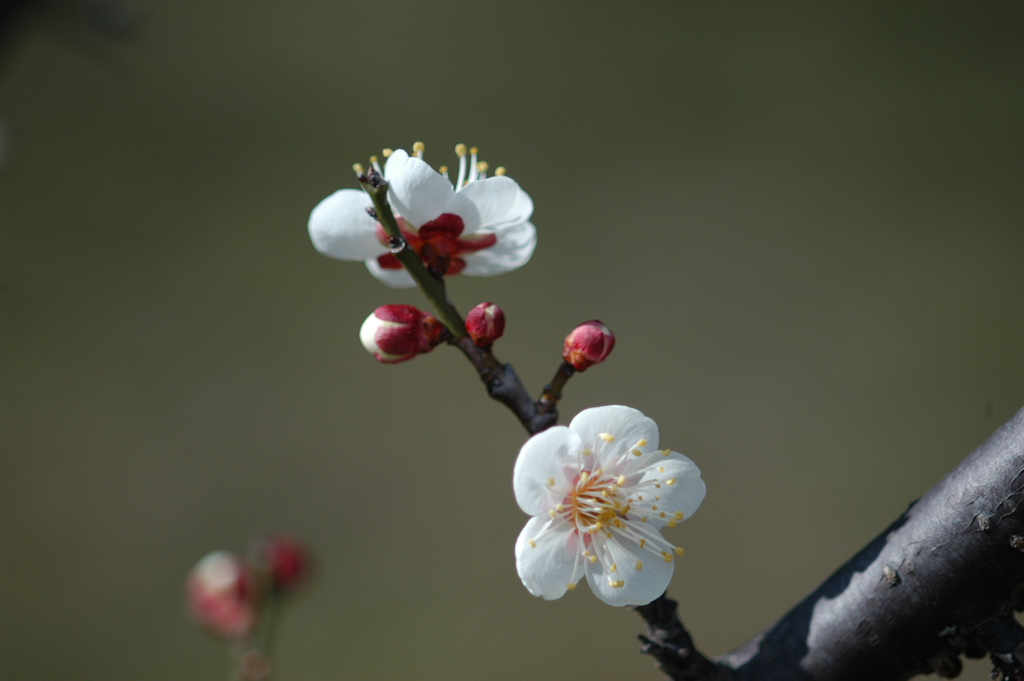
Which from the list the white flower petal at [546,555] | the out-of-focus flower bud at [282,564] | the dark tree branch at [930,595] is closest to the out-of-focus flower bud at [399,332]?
the white flower petal at [546,555]

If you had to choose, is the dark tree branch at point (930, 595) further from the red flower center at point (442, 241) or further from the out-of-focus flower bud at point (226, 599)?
the out-of-focus flower bud at point (226, 599)

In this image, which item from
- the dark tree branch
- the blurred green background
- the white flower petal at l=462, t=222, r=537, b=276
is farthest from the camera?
the blurred green background

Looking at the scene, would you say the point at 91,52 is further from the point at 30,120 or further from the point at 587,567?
the point at 30,120

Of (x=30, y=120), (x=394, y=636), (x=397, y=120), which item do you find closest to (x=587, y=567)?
(x=394, y=636)

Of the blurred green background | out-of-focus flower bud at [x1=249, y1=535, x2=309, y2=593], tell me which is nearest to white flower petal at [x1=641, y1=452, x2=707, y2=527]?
out-of-focus flower bud at [x1=249, y1=535, x2=309, y2=593]

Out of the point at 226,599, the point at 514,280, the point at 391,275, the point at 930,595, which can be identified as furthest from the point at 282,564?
the point at 514,280

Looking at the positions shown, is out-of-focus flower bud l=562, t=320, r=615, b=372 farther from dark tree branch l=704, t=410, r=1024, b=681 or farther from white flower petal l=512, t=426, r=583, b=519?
dark tree branch l=704, t=410, r=1024, b=681
